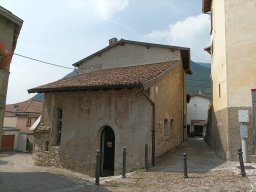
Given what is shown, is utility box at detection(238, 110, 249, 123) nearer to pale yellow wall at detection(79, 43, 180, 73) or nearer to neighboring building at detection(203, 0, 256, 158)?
neighboring building at detection(203, 0, 256, 158)

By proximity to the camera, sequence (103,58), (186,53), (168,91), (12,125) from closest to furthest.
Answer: (168,91) → (186,53) → (103,58) → (12,125)

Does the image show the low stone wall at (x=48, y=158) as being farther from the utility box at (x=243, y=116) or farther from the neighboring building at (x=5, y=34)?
the utility box at (x=243, y=116)

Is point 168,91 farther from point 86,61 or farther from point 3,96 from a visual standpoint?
point 3,96

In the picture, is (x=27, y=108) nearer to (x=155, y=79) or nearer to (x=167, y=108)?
(x=167, y=108)

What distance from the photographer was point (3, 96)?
8844mm

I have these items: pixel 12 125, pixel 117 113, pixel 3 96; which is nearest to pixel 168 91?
pixel 117 113

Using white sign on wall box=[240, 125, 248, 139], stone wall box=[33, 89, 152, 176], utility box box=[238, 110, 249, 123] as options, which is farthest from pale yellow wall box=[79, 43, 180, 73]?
white sign on wall box=[240, 125, 248, 139]

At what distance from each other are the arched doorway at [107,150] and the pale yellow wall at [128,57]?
228 inches

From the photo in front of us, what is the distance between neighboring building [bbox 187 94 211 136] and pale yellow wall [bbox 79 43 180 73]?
2372 centimetres

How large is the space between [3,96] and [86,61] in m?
12.4

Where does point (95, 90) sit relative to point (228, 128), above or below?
above

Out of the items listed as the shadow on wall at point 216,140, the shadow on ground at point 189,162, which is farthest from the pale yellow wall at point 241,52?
the shadow on ground at point 189,162

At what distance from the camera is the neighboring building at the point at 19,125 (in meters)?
36.5

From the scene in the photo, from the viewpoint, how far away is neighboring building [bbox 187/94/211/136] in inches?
1598
